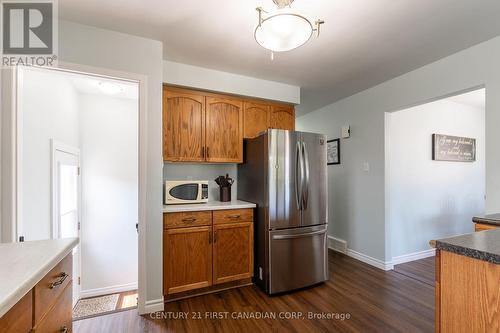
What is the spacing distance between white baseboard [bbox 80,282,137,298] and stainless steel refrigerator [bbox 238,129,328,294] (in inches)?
80.4

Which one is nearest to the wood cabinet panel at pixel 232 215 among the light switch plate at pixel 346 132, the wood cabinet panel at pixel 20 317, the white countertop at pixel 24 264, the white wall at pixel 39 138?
the white countertop at pixel 24 264

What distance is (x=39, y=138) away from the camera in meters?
2.26

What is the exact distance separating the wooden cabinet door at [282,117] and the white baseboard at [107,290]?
3073mm

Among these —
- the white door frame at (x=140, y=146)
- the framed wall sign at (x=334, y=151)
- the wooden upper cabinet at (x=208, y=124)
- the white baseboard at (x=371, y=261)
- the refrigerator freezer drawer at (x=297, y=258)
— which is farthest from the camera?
the framed wall sign at (x=334, y=151)

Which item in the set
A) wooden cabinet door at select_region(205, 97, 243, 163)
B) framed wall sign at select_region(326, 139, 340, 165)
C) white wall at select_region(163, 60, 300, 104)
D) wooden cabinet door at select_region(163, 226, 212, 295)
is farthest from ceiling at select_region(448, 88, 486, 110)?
wooden cabinet door at select_region(163, 226, 212, 295)

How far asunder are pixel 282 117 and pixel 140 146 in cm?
187

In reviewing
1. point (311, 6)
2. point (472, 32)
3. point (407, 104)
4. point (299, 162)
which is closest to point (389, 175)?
point (407, 104)

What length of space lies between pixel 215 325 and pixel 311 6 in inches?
101

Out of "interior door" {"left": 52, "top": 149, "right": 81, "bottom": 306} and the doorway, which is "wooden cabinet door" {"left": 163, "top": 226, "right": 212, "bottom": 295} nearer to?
"interior door" {"left": 52, "top": 149, "right": 81, "bottom": 306}

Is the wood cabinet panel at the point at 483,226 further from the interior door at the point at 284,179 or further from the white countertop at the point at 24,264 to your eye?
the white countertop at the point at 24,264

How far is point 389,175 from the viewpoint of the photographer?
123 inches

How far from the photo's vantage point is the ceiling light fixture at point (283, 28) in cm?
128

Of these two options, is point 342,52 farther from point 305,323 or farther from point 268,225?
point 305,323

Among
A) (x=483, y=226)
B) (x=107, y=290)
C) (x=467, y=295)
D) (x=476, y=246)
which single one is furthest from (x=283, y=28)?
(x=107, y=290)
